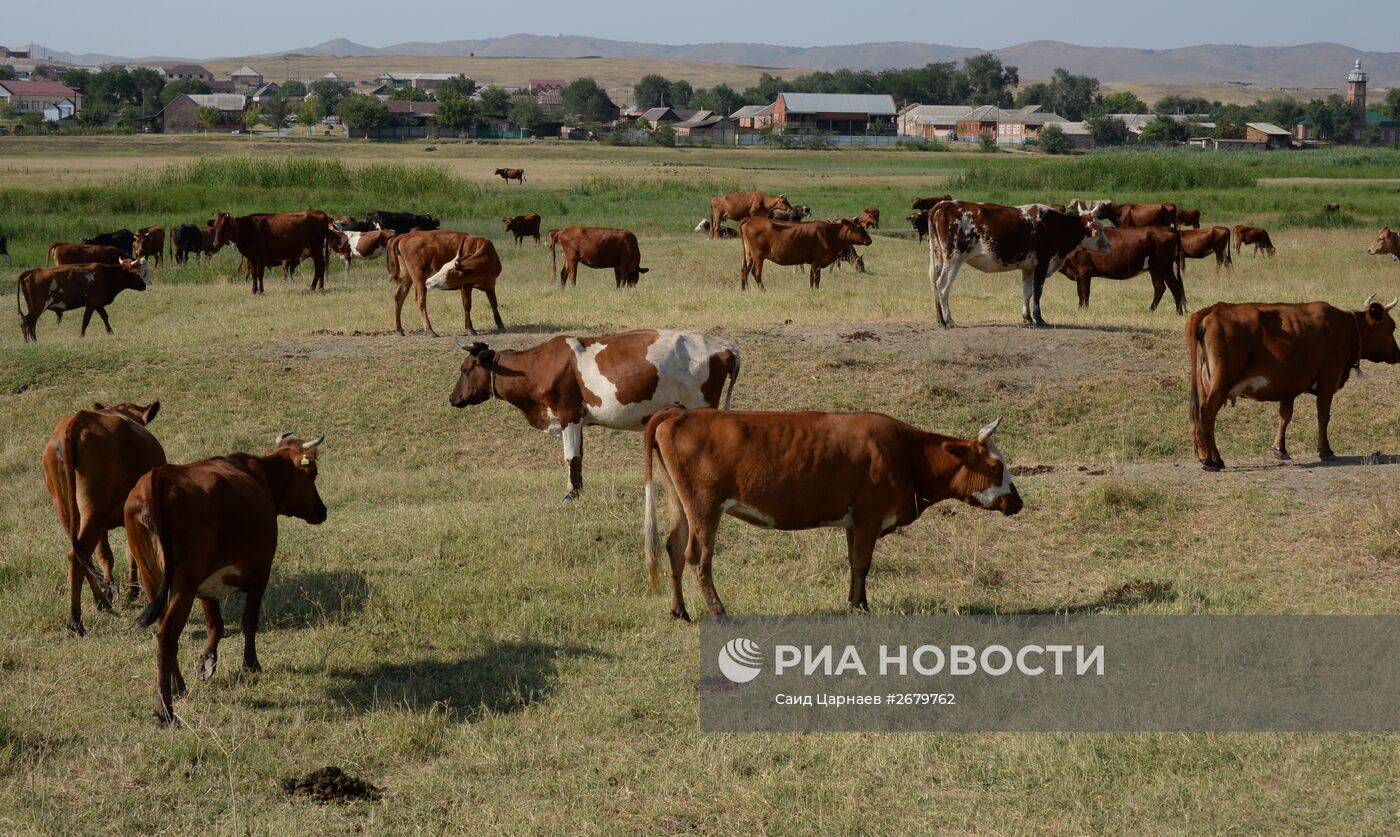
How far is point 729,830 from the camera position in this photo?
5.79m

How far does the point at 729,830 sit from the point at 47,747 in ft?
10.8

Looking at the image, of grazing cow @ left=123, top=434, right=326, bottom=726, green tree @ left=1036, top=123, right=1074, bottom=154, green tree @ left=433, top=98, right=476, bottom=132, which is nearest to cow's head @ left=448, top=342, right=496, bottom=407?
grazing cow @ left=123, top=434, right=326, bottom=726

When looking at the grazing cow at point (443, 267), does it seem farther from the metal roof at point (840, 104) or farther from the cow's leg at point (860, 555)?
the metal roof at point (840, 104)

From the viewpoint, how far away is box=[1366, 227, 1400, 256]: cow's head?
29263 millimetres

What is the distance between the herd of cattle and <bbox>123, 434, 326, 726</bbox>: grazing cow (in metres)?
0.01

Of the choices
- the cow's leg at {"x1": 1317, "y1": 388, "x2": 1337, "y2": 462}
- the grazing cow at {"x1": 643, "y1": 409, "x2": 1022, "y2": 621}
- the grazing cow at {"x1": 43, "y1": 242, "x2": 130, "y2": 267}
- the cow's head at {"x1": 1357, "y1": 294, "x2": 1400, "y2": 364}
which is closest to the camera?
the grazing cow at {"x1": 643, "y1": 409, "x2": 1022, "y2": 621}

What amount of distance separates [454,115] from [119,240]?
323ft

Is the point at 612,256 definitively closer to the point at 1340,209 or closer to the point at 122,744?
the point at 122,744

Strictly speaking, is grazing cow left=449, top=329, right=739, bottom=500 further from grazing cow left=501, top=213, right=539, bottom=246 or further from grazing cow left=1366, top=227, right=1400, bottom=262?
grazing cow left=1366, top=227, right=1400, bottom=262

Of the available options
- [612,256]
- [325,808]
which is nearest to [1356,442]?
[325,808]

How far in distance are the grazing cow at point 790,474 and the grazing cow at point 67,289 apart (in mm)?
14931

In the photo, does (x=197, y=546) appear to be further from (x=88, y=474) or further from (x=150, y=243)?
(x=150, y=243)

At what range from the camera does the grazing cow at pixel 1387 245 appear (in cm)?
2925

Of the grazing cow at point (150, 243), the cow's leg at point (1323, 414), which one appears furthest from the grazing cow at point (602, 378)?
the grazing cow at point (150, 243)
